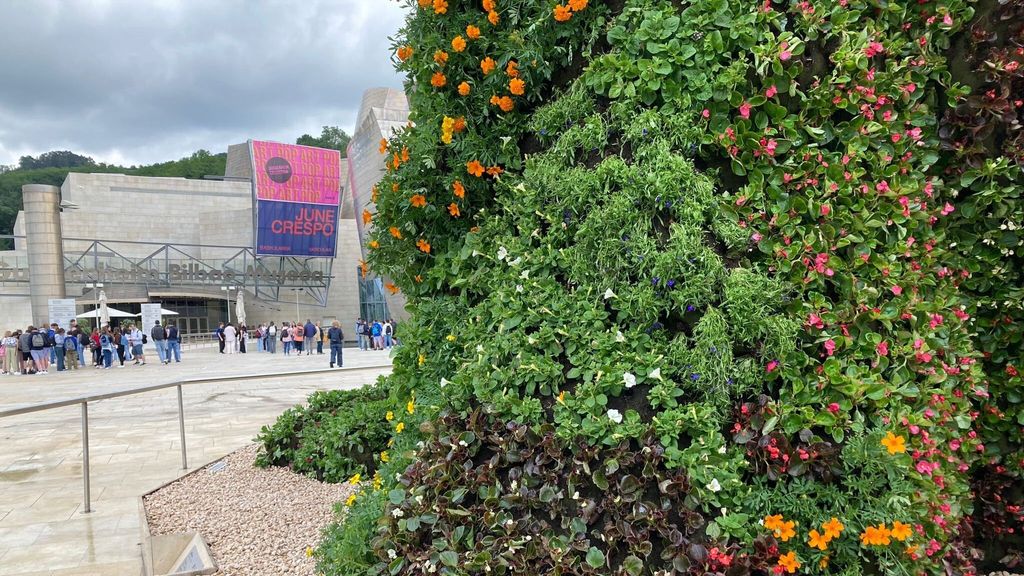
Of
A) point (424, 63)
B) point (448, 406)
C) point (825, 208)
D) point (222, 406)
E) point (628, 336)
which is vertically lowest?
point (222, 406)

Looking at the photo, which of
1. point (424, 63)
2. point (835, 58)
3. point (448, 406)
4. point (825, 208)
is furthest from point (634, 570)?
point (424, 63)

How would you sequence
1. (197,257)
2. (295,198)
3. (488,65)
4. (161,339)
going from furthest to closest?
(197,257) < (295,198) < (161,339) < (488,65)

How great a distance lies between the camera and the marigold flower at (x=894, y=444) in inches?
66.1

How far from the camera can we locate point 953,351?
203 centimetres

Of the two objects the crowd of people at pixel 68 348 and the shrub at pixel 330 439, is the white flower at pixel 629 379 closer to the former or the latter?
the shrub at pixel 330 439

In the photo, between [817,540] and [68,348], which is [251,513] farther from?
[68,348]

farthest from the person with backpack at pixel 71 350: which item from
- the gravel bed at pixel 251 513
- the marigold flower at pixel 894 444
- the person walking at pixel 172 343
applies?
the marigold flower at pixel 894 444

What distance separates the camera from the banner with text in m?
29.7

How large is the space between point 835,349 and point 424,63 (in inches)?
67.1

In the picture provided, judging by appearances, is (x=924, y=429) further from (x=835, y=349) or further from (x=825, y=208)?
(x=825, y=208)

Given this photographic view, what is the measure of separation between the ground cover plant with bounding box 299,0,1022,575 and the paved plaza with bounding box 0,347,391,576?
2.53 m

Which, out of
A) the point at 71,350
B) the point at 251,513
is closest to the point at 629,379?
the point at 251,513

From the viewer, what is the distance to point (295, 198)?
30.8m

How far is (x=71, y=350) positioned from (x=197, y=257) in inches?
938
